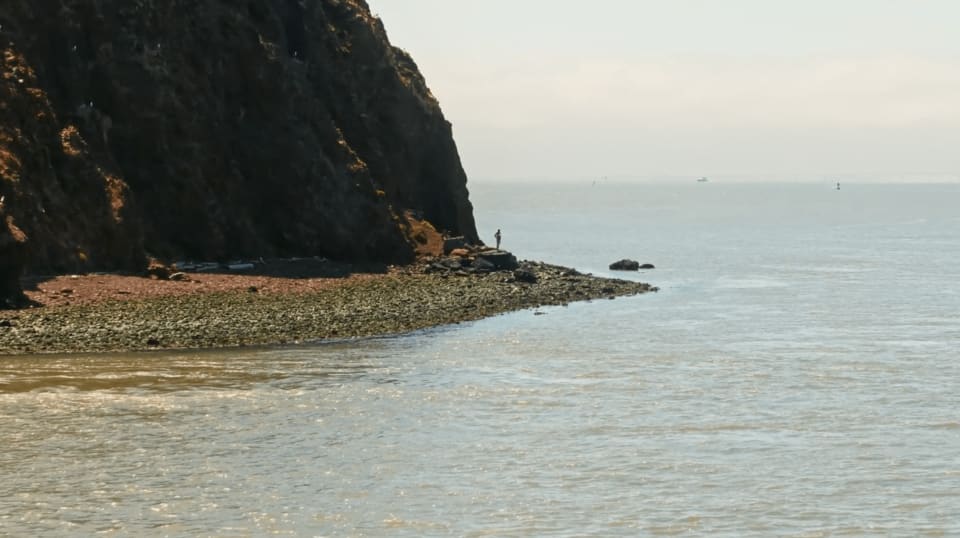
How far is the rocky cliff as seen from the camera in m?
69.4

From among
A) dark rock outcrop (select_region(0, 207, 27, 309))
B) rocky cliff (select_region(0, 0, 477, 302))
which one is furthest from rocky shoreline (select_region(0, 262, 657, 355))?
rocky cliff (select_region(0, 0, 477, 302))

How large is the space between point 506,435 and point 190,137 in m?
46.9

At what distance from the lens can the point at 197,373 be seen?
47781 mm

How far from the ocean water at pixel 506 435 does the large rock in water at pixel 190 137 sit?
20.6 m

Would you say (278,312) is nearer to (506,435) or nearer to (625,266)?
(506,435)

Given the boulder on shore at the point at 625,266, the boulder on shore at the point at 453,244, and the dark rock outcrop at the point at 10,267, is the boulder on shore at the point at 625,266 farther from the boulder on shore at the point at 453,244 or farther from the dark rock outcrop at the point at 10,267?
the dark rock outcrop at the point at 10,267

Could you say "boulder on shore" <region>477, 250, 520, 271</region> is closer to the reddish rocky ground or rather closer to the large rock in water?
the large rock in water

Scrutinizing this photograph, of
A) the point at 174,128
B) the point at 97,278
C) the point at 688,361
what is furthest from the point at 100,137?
the point at 688,361

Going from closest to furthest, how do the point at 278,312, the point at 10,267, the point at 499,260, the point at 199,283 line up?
the point at 10,267, the point at 278,312, the point at 199,283, the point at 499,260

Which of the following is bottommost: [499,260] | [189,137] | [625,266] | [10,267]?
[10,267]

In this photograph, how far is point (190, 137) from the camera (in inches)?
3110

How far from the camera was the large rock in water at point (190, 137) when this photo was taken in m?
69.6

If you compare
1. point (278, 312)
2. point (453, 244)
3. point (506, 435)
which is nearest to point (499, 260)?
point (453, 244)

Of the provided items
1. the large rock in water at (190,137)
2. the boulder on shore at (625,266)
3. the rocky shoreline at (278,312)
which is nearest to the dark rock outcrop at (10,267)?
the rocky shoreline at (278,312)
